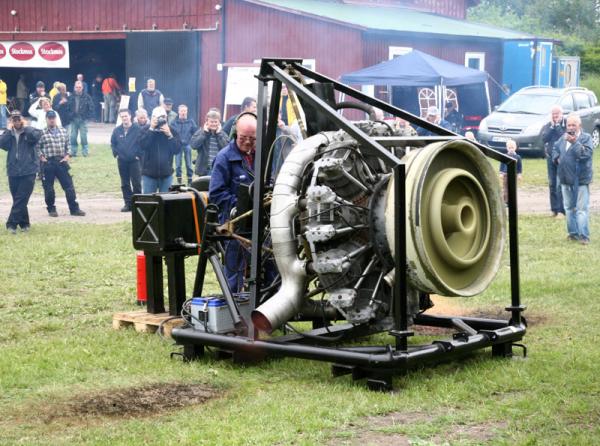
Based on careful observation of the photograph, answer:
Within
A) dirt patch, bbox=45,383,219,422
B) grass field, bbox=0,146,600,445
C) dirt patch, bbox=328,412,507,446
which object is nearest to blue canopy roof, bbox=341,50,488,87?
grass field, bbox=0,146,600,445

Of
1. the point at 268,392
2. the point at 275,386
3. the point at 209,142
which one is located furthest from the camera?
the point at 209,142

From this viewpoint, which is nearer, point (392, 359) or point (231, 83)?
point (392, 359)

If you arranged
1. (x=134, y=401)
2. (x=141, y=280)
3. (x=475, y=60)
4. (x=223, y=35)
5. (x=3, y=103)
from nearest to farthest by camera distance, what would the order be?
1. (x=134, y=401)
2. (x=141, y=280)
3. (x=223, y=35)
4. (x=3, y=103)
5. (x=475, y=60)

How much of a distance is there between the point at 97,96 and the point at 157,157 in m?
24.3

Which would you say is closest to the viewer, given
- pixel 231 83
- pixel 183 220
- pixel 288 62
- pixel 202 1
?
pixel 288 62

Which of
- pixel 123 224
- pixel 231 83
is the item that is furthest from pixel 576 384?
pixel 231 83

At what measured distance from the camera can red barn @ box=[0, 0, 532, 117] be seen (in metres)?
30.3

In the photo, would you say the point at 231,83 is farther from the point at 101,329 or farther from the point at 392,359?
the point at 392,359

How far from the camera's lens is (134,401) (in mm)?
6918

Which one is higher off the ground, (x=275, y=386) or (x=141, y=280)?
(x=141, y=280)

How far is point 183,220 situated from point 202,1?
22.9m

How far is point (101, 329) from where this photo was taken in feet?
30.6

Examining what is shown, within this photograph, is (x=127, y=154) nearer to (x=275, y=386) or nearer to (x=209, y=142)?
(x=209, y=142)

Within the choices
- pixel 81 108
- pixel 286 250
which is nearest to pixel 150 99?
pixel 81 108
